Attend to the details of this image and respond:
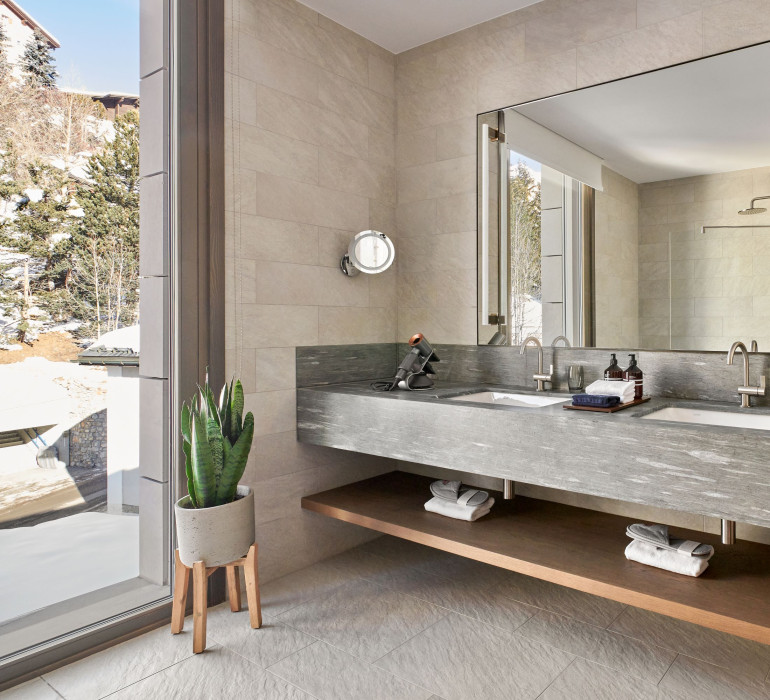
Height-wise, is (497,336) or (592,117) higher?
(592,117)

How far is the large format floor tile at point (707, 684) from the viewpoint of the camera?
171 centimetres

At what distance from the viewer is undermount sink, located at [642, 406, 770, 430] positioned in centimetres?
192

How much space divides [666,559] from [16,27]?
261 centimetres

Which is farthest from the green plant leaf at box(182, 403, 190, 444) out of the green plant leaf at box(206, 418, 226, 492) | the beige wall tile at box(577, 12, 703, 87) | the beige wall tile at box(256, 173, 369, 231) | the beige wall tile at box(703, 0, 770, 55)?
the beige wall tile at box(703, 0, 770, 55)

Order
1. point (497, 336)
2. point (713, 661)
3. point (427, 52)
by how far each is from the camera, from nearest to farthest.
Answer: point (713, 661)
point (497, 336)
point (427, 52)

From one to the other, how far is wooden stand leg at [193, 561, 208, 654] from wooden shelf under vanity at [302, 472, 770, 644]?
702 millimetres

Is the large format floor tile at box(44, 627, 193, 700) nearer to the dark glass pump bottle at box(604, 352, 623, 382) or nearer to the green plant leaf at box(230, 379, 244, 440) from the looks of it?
the green plant leaf at box(230, 379, 244, 440)

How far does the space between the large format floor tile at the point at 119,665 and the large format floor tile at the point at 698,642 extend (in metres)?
1.50

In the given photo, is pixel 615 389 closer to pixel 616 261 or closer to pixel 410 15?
pixel 616 261

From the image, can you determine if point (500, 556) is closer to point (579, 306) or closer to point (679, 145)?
point (579, 306)

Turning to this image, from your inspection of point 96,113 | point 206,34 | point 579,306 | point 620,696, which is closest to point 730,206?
point 579,306

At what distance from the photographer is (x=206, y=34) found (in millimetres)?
2230

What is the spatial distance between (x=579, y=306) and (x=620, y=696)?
142 centimetres

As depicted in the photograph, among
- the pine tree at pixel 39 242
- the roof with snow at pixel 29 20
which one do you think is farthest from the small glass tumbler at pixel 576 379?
the roof with snow at pixel 29 20
